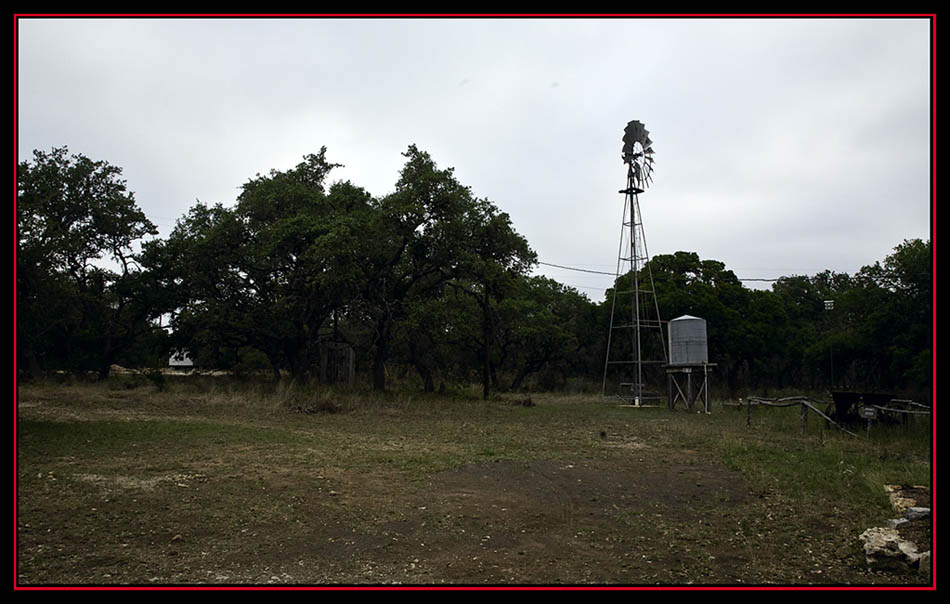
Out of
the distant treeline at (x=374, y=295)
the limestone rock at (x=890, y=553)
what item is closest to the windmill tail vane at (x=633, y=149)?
the distant treeline at (x=374, y=295)

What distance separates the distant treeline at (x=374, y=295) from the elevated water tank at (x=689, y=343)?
686 centimetres

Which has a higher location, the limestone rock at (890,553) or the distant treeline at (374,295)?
the distant treeline at (374,295)

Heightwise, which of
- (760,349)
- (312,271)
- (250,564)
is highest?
A: (312,271)

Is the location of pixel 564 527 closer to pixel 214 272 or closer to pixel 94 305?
pixel 214 272

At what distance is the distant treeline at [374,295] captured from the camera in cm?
2653

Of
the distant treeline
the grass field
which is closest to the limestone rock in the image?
the grass field

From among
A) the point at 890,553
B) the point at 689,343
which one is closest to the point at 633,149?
the point at 689,343

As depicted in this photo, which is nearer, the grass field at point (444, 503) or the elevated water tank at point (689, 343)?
the grass field at point (444, 503)

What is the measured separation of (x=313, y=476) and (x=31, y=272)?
29.4ft

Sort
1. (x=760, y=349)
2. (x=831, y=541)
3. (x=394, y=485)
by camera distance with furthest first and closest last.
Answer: (x=760, y=349), (x=394, y=485), (x=831, y=541)

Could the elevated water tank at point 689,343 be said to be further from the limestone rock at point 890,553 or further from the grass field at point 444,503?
the limestone rock at point 890,553

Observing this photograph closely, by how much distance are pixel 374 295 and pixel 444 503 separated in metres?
19.9
